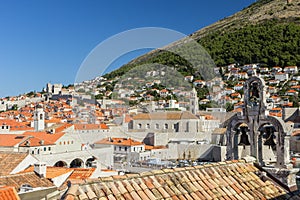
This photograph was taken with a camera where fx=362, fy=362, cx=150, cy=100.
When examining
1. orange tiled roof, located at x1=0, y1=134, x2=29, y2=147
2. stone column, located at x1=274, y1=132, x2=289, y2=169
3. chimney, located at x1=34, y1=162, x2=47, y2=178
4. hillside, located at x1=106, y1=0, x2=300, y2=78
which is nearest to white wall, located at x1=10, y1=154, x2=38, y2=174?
chimney, located at x1=34, y1=162, x2=47, y2=178

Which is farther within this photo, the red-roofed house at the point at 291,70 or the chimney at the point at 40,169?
the red-roofed house at the point at 291,70

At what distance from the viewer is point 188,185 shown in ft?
10.0

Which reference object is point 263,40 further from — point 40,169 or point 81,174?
point 40,169

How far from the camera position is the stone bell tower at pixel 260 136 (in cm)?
396

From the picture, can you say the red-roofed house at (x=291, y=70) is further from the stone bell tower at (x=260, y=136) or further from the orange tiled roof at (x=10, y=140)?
the stone bell tower at (x=260, y=136)

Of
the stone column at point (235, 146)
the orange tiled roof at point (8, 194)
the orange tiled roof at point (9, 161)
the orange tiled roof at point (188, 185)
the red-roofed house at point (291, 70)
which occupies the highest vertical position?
the red-roofed house at point (291, 70)

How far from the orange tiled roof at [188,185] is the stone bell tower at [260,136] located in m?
0.40

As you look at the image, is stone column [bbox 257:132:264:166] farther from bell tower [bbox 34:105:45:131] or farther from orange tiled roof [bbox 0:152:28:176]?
bell tower [bbox 34:105:45:131]

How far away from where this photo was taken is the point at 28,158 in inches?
513

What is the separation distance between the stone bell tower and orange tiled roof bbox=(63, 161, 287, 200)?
15.8 inches

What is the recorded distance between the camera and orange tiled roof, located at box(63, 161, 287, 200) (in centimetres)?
259

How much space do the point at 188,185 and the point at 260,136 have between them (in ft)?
5.18

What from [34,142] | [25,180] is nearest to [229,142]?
[25,180]

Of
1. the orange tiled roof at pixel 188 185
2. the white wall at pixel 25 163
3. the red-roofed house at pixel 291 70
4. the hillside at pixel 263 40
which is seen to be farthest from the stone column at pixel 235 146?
the hillside at pixel 263 40
